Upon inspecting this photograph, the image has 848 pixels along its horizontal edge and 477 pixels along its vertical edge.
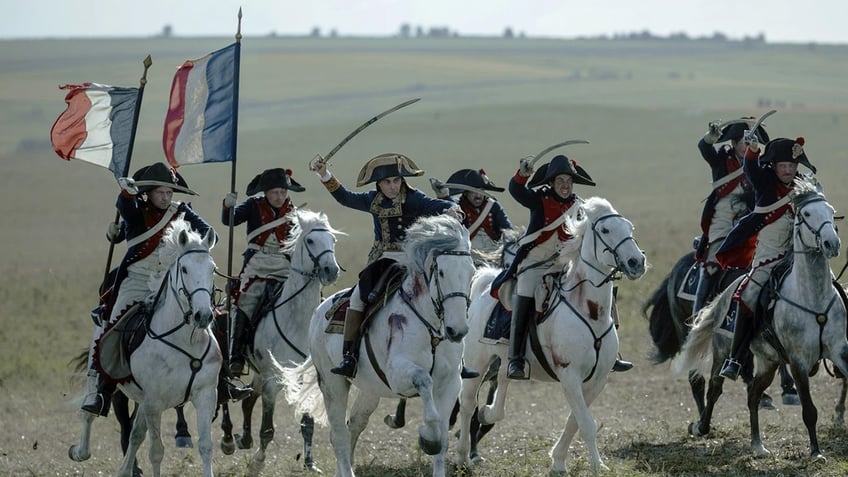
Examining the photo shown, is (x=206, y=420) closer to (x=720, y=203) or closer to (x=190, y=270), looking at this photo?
(x=190, y=270)

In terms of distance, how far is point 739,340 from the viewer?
41.4 ft

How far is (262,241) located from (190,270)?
3427mm

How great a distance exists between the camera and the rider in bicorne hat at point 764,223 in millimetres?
12312

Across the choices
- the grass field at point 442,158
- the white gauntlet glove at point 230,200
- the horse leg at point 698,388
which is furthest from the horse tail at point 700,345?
the white gauntlet glove at point 230,200

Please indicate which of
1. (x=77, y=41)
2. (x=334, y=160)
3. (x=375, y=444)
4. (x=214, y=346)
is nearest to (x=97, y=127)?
(x=214, y=346)

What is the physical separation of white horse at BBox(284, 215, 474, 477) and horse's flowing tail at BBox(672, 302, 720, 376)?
3874mm

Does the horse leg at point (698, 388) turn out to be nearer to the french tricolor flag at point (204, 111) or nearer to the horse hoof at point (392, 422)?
the horse hoof at point (392, 422)

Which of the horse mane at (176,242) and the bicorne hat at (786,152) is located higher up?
the bicorne hat at (786,152)

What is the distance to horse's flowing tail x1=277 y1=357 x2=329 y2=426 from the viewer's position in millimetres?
12219

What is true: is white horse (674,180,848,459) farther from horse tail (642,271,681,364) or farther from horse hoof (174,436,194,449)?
horse hoof (174,436,194,449)

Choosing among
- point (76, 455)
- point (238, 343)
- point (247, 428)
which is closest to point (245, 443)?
point (247, 428)

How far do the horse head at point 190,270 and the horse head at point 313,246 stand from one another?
157cm

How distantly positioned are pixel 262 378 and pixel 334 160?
52112 mm

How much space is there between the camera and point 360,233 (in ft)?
145
